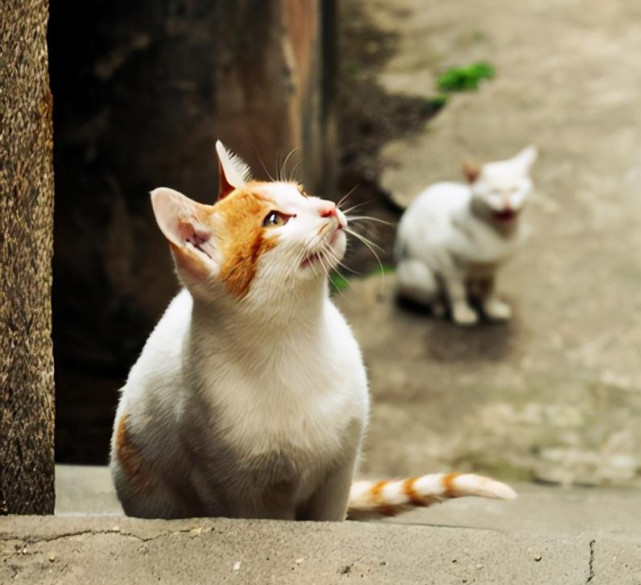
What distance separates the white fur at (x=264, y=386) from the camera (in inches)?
84.4

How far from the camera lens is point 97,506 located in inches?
127

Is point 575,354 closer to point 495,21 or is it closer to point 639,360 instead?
point 639,360

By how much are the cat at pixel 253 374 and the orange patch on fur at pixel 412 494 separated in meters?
0.12

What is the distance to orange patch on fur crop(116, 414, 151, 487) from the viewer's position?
247cm

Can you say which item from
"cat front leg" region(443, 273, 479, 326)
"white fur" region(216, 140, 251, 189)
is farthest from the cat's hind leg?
"white fur" region(216, 140, 251, 189)

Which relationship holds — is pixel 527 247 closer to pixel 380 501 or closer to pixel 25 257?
pixel 380 501

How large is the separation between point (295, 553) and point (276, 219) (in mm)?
667

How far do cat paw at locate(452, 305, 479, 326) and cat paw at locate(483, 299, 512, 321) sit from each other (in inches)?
3.6

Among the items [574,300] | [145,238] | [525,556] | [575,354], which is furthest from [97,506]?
[574,300]

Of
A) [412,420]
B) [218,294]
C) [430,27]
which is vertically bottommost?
[412,420]

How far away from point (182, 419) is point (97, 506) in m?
1.08

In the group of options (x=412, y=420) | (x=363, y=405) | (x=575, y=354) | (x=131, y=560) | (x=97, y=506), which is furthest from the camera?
(x=575, y=354)

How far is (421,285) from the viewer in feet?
21.2

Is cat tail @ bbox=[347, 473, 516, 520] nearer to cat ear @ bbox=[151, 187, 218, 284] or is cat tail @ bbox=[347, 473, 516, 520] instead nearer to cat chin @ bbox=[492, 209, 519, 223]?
cat ear @ bbox=[151, 187, 218, 284]
